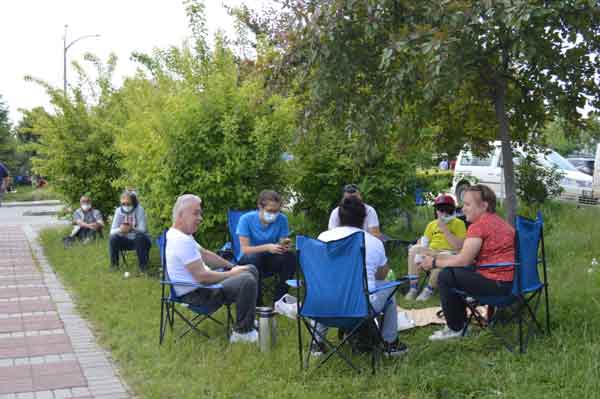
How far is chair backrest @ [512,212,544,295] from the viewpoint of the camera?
16.3 feet

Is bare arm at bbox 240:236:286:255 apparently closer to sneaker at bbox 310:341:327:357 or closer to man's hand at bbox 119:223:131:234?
sneaker at bbox 310:341:327:357

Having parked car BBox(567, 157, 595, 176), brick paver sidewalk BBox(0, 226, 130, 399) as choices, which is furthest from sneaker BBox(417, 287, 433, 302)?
parked car BBox(567, 157, 595, 176)

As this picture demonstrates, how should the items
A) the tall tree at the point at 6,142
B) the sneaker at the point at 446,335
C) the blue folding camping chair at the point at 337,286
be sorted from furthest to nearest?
1. the tall tree at the point at 6,142
2. the sneaker at the point at 446,335
3. the blue folding camping chair at the point at 337,286

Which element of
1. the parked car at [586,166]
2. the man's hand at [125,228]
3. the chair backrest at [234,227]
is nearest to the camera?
the chair backrest at [234,227]

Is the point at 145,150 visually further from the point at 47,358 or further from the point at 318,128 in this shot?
the point at 47,358

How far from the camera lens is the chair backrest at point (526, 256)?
16.3ft

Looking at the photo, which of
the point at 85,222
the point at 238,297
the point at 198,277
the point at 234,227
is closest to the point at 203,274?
the point at 198,277

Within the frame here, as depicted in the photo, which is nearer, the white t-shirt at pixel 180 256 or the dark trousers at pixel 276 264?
the white t-shirt at pixel 180 256

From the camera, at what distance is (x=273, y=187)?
819 centimetres

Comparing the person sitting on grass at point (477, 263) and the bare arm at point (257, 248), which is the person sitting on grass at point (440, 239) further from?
the bare arm at point (257, 248)

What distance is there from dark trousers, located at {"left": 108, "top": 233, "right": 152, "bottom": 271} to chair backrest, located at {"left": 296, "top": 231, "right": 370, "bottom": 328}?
4844mm

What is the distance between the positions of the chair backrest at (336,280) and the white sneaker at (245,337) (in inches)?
33.5

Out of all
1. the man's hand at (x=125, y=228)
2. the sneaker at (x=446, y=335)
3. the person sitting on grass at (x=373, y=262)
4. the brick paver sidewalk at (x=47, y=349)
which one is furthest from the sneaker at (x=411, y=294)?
the man's hand at (x=125, y=228)

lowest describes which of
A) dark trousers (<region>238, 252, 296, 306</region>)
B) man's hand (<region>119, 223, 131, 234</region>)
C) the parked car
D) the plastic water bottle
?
the plastic water bottle
